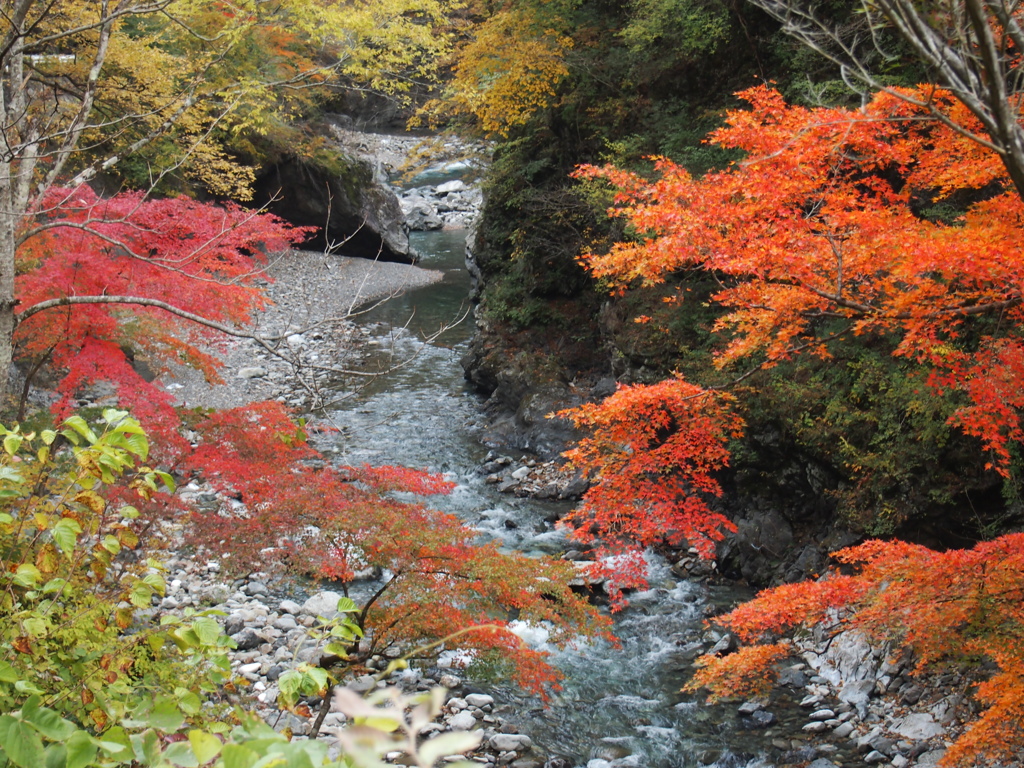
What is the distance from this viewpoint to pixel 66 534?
84.6 inches

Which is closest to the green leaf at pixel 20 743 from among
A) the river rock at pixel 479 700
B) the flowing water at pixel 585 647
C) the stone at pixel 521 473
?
the flowing water at pixel 585 647

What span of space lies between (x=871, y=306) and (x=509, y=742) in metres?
4.65

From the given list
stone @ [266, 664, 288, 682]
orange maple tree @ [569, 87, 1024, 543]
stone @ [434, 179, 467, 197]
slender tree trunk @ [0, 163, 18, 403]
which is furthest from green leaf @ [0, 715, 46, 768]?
stone @ [434, 179, 467, 197]

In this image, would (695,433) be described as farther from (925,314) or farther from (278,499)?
(278,499)

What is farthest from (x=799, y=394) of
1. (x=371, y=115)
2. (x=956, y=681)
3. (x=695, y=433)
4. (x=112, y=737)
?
(x=371, y=115)

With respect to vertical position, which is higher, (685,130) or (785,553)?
(685,130)

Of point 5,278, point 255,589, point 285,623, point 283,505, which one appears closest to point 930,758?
point 283,505

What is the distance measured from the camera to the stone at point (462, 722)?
19.8 feet

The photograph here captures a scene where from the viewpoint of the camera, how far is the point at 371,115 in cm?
3575

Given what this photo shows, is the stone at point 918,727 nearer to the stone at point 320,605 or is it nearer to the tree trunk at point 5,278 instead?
the stone at point 320,605

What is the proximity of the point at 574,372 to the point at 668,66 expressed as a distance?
563 cm

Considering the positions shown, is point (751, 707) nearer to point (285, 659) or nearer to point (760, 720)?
point (760, 720)

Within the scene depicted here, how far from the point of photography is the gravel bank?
14.2 meters

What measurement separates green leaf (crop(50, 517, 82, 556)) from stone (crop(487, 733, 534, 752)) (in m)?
4.65
